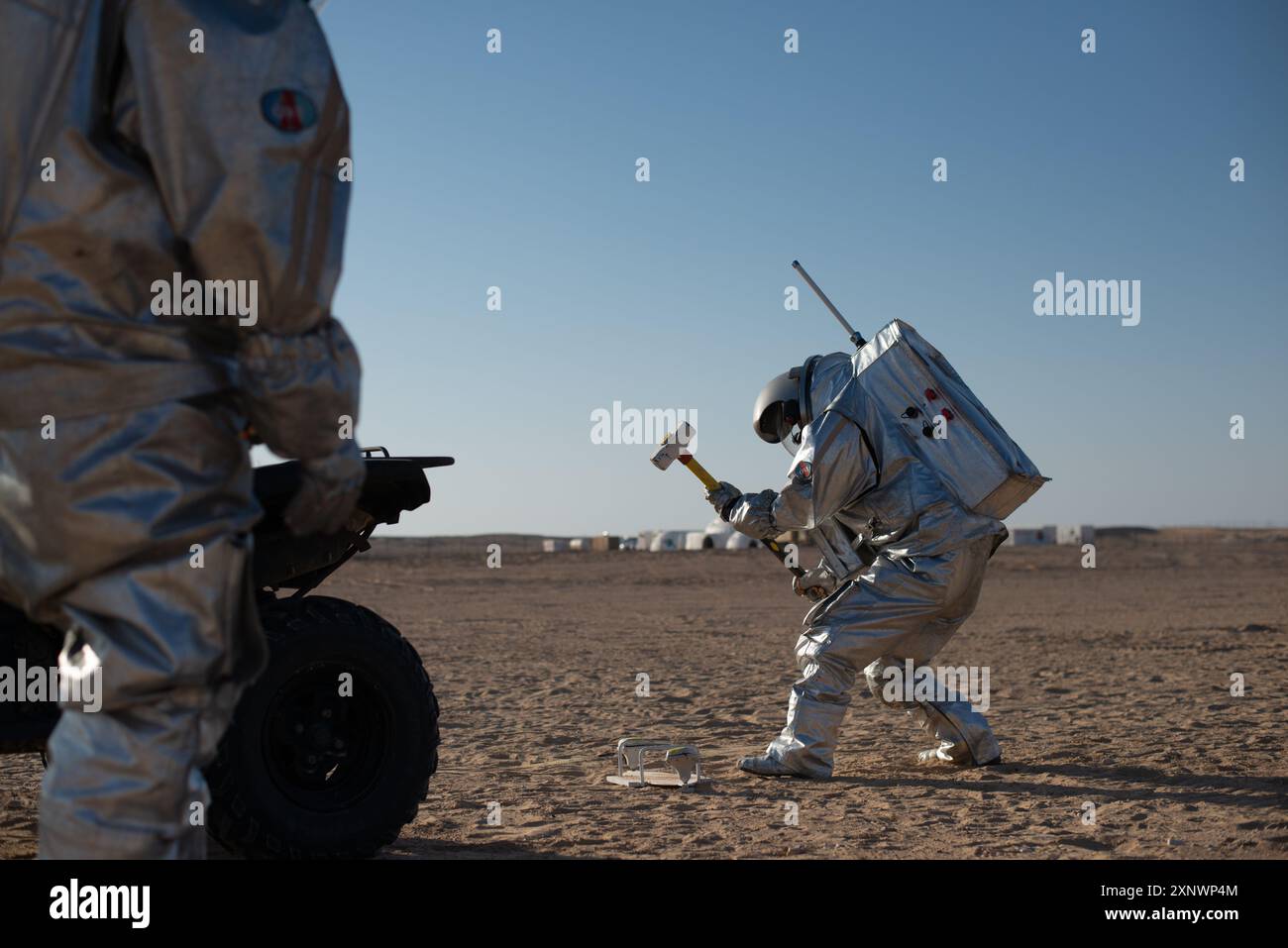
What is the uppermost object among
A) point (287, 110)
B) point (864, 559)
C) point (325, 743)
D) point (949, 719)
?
point (287, 110)

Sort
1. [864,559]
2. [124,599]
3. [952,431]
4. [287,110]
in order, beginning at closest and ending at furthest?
1. [124,599]
2. [287,110]
3. [952,431]
4. [864,559]

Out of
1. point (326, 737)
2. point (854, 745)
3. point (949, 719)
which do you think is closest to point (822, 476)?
point (949, 719)

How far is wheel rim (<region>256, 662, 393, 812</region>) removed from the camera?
4.57 m

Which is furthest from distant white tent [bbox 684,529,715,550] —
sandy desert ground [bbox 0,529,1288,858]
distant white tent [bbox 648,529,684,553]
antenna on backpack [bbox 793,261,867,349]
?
antenna on backpack [bbox 793,261,867,349]

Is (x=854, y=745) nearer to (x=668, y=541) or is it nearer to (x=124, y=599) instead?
(x=124, y=599)

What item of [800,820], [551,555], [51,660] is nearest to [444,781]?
[800,820]

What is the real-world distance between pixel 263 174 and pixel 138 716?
1.09m

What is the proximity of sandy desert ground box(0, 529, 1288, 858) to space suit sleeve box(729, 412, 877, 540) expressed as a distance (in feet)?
4.41

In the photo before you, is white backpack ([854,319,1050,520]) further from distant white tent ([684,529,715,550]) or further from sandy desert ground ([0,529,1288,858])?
distant white tent ([684,529,715,550])

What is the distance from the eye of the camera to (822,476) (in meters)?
6.56
